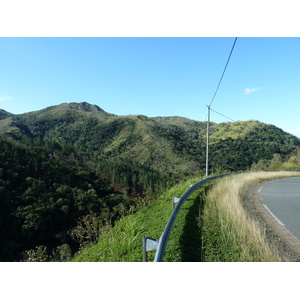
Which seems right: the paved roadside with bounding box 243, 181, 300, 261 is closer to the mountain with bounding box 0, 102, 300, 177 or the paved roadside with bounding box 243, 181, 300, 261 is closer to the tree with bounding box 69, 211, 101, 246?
the tree with bounding box 69, 211, 101, 246

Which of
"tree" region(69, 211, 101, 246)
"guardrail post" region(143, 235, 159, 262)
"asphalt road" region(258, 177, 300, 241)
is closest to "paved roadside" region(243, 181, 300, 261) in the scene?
"asphalt road" region(258, 177, 300, 241)

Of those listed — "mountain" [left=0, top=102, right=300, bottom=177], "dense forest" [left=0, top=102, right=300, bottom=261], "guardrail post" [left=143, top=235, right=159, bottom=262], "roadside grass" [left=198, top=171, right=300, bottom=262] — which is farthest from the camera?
"mountain" [left=0, top=102, right=300, bottom=177]

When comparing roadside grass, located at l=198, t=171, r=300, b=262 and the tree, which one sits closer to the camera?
roadside grass, located at l=198, t=171, r=300, b=262

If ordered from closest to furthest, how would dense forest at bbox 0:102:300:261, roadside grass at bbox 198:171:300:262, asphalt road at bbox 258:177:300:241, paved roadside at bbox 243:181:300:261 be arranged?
roadside grass at bbox 198:171:300:262, paved roadside at bbox 243:181:300:261, asphalt road at bbox 258:177:300:241, dense forest at bbox 0:102:300:261

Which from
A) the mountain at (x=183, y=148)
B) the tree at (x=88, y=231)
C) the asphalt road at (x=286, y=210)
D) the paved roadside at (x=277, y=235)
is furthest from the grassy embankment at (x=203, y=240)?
the mountain at (x=183, y=148)

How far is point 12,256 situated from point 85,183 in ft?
99.3

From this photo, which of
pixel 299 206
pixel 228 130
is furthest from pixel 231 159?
pixel 299 206

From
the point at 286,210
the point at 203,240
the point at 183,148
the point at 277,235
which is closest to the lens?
the point at 203,240

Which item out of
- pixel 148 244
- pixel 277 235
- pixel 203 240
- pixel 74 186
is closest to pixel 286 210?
pixel 277 235

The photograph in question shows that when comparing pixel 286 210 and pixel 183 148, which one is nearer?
pixel 286 210

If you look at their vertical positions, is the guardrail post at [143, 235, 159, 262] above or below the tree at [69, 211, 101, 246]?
above

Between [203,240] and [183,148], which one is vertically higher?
[183,148]

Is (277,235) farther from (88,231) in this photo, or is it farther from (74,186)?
(74,186)

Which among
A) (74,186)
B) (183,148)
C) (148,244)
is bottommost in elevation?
(74,186)
